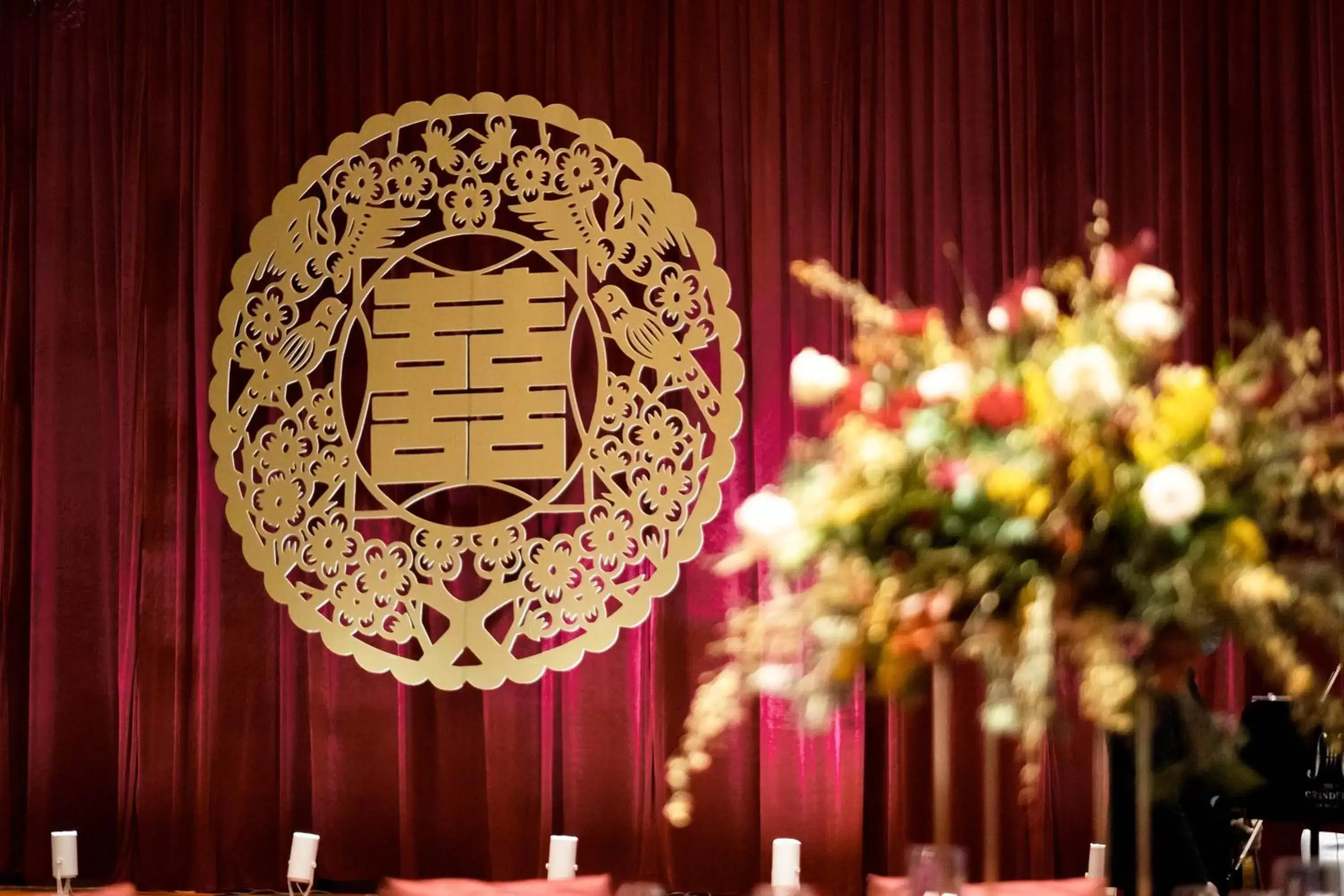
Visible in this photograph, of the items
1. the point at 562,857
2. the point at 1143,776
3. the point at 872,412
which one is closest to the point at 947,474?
the point at 872,412

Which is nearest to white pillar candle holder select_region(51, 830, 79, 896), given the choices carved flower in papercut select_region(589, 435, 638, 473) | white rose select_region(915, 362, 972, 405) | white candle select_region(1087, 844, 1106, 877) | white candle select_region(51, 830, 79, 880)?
white candle select_region(51, 830, 79, 880)

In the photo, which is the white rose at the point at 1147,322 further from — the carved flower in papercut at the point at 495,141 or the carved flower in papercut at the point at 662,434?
the carved flower in papercut at the point at 495,141

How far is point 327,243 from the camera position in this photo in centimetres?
536

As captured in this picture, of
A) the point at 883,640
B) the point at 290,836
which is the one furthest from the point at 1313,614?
the point at 290,836

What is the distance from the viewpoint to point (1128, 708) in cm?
165

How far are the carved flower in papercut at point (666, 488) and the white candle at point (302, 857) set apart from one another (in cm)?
151

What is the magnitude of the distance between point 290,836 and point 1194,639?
419 cm

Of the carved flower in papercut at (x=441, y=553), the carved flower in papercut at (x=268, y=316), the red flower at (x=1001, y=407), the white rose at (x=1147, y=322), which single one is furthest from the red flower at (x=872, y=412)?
the carved flower in papercut at (x=268, y=316)

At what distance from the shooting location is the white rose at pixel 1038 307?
5.97 ft

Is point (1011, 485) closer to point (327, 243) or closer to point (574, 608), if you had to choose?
point (574, 608)

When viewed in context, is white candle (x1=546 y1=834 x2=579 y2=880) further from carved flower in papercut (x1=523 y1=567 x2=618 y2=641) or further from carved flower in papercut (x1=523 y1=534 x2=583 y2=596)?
carved flower in papercut (x1=523 y1=534 x2=583 y2=596)

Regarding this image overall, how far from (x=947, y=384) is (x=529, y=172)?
147 inches

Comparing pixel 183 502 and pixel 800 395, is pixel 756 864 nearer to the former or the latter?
pixel 183 502

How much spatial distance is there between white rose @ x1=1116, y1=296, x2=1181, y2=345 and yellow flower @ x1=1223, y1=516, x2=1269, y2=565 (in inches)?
8.6
